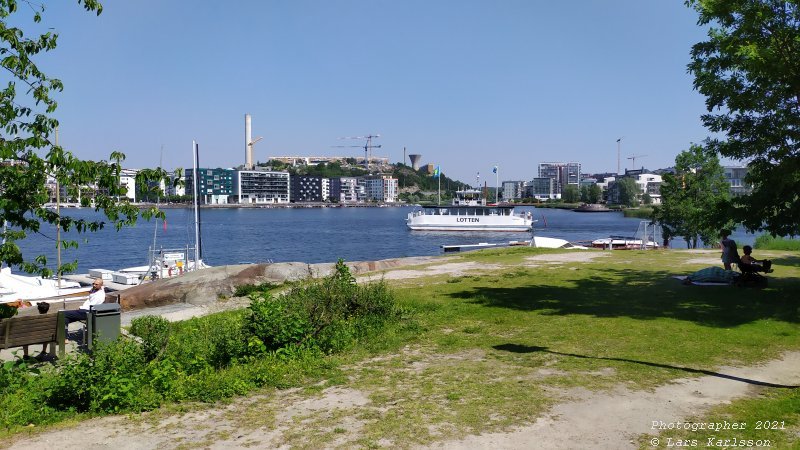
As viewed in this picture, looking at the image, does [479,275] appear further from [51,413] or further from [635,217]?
[635,217]

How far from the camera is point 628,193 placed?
575 ft

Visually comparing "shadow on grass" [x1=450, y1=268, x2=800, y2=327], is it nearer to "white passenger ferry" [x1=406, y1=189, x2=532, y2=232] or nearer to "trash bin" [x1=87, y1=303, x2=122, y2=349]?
"trash bin" [x1=87, y1=303, x2=122, y2=349]

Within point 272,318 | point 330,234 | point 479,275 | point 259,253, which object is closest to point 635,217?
point 330,234

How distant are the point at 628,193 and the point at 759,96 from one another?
173337 mm

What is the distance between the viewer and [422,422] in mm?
5820

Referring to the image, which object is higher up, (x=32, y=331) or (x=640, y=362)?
(x=32, y=331)

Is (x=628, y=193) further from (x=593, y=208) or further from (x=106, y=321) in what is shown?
(x=106, y=321)

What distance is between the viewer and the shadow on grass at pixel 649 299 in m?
11.0

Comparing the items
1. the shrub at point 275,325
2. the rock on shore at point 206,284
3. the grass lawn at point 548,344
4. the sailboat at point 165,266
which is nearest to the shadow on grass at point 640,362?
the grass lawn at point 548,344

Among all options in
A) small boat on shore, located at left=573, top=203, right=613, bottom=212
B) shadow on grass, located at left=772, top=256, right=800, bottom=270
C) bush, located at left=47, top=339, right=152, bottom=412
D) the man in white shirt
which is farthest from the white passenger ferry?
small boat on shore, located at left=573, top=203, right=613, bottom=212

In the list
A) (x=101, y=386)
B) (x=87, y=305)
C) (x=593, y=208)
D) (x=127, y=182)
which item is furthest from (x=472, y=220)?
(x=593, y=208)

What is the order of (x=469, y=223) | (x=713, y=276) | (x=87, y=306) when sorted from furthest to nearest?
1. (x=469, y=223)
2. (x=713, y=276)
3. (x=87, y=306)

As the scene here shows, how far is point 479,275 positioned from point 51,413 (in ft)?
41.0

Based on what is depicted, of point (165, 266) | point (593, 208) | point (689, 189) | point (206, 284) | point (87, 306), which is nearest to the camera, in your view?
point (87, 306)
